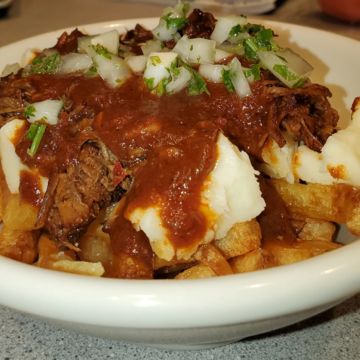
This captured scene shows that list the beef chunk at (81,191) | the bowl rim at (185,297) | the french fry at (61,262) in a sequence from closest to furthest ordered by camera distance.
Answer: the bowl rim at (185,297)
the french fry at (61,262)
the beef chunk at (81,191)

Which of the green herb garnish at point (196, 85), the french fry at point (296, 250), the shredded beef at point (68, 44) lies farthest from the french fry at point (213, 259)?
the shredded beef at point (68, 44)

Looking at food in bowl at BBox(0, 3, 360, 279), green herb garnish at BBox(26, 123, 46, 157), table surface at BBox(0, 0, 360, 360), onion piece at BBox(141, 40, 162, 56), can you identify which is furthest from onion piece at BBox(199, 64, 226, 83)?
table surface at BBox(0, 0, 360, 360)

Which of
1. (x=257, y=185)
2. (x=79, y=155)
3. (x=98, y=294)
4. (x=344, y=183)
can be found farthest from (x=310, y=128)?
(x=98, y=294)

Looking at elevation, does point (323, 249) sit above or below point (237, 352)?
above

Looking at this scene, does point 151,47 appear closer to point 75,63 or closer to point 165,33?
point 165,33

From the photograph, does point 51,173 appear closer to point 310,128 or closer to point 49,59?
point 49,59

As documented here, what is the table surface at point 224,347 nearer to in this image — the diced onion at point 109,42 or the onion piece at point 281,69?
the onion piece at point 281,69
